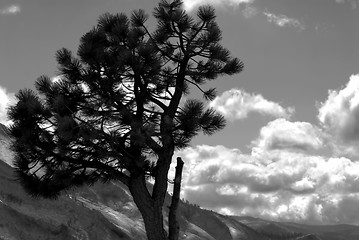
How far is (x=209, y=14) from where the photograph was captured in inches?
763

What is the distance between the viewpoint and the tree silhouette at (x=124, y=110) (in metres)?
16.7

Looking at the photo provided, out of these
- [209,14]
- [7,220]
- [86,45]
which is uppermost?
[209,14]

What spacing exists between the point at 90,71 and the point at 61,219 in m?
13.6

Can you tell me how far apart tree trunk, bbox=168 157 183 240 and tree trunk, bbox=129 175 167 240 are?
450 millimetres

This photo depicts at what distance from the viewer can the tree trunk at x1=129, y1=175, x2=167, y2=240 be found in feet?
54.4

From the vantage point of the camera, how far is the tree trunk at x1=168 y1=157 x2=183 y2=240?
56.1 feet

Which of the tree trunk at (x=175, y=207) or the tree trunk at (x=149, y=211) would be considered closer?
the tree trunk at (x=149, y=211)

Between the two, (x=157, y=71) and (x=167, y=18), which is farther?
(x=167, y=18)

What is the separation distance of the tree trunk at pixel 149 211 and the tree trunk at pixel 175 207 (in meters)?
0.45

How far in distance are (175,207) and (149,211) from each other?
1.18m

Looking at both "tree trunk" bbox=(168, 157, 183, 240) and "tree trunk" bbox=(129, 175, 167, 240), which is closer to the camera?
"tree trunk" bbox=(129, 175, 167, 240)

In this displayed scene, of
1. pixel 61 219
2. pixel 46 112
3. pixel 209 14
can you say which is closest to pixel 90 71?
pixel 46 112

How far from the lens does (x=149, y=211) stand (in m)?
16.7

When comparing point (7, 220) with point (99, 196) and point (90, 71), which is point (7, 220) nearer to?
point (90, 71)
